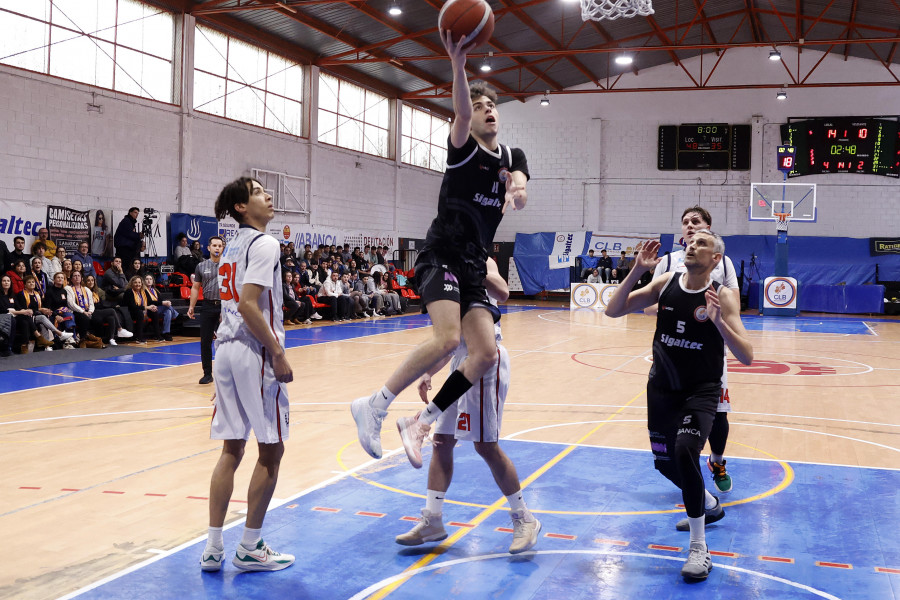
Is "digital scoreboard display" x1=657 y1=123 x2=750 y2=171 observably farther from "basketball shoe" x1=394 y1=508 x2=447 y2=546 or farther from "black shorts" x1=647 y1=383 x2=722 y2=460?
"basketball shoe" x1=394 y1=508 x2=447 y2=546

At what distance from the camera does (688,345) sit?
4031mm

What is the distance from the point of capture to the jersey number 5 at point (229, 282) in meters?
3.65

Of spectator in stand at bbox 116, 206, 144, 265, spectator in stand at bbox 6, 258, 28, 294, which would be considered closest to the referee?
spectator in stand at bbox 6, 258, 28, 294

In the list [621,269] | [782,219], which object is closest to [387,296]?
[621,269]

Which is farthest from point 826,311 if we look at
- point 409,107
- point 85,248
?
point 85,248

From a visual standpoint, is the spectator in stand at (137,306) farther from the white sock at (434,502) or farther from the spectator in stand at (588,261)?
the spectator in stand at (588,261)

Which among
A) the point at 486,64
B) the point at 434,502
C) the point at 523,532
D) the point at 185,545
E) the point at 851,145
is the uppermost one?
the point at 486,64

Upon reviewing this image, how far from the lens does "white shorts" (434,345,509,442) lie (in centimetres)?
392

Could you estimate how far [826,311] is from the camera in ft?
82.7

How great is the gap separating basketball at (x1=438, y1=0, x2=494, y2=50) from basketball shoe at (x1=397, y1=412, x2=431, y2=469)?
5.61ft

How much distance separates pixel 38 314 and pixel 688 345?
1088cm

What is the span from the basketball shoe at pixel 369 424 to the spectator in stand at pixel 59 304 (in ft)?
33.1

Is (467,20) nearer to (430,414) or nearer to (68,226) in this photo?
(430,414)

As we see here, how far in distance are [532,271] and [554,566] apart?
2595 centimetres
